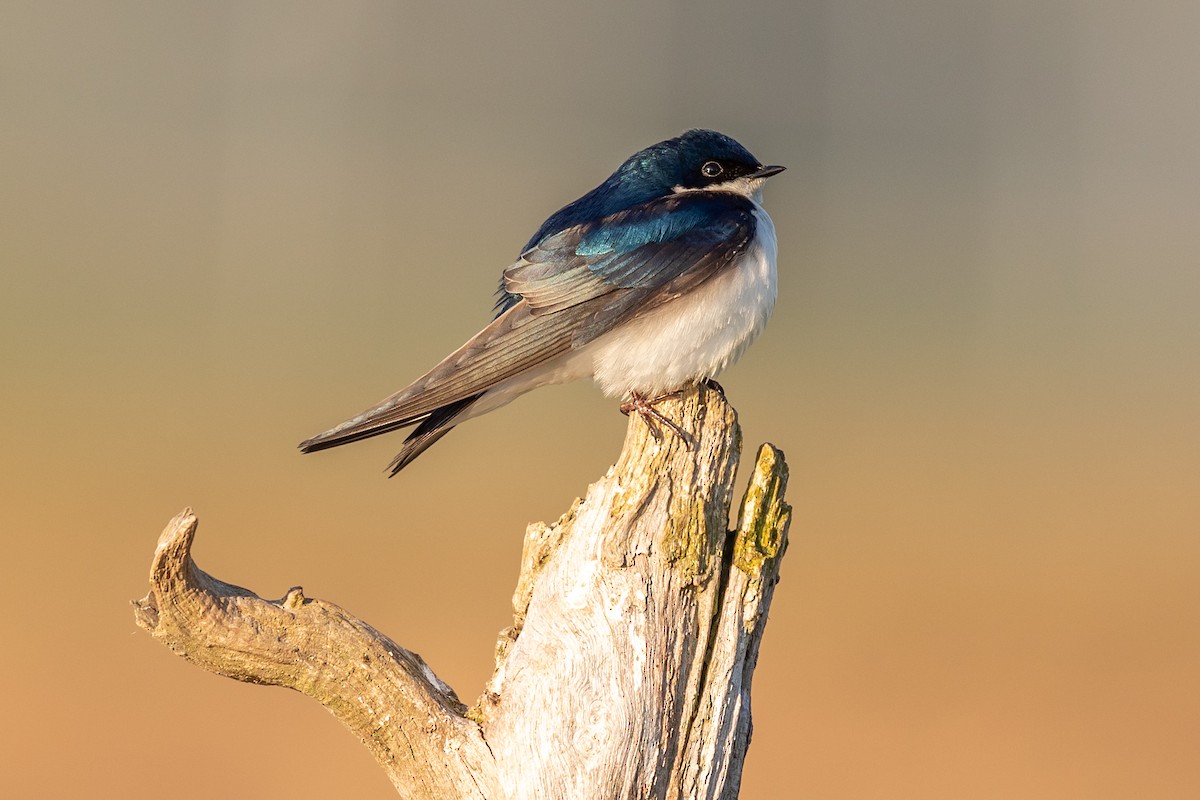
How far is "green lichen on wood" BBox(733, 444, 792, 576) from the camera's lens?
2.43 meters

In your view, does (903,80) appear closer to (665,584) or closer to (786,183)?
(786,183)

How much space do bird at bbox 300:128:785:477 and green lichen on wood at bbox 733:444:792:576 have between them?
1.83 feet

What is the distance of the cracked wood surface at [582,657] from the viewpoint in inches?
88.4

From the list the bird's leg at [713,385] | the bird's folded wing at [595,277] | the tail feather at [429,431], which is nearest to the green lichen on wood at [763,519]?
the bird's leg at [713,385]

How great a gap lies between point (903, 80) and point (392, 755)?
1336 centimetres

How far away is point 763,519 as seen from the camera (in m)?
2.48

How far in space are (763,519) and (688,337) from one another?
2.66ft

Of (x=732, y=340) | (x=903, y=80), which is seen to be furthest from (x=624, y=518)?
(x=903, y=80)

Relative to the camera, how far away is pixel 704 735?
7.54 feet

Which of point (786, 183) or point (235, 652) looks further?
point (786, 183)

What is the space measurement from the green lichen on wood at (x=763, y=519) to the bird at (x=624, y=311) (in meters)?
0.56

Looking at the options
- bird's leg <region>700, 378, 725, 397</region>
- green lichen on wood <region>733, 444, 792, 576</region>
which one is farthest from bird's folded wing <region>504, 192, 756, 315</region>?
green lichen on wood <region>733, 444, 792, 576</region>

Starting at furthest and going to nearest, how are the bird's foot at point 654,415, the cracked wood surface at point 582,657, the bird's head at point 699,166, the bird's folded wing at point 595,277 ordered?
the bird's head at point 699,166 < the bird's folded wing at point 595,277 < the bird's foot at point 654,415 < the cracked wood surface at point 582,657

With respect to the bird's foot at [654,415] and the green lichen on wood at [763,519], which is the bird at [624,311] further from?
the green lichen on wood at [763,519]
